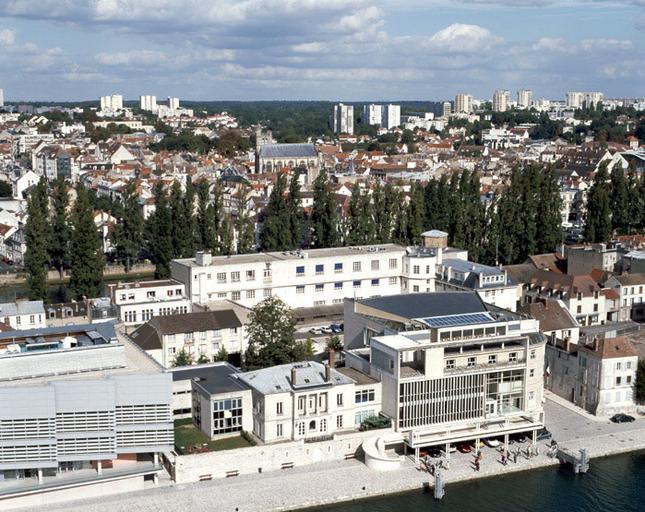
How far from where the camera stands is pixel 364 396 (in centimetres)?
2381

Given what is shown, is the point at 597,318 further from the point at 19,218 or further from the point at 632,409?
the point at 19,218

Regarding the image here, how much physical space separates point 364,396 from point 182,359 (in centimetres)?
700

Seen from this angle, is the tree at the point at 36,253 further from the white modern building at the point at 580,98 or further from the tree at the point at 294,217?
the white modern building at the point at 580,98

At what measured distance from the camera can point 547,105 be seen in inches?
7146

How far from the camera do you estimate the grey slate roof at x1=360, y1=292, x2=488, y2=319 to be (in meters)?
26.4

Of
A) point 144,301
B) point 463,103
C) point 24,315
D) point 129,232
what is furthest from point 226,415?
point 463,103

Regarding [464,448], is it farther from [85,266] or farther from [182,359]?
[85,266]

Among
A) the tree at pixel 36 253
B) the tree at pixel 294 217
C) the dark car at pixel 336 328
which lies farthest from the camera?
the tree at pixel 294 217

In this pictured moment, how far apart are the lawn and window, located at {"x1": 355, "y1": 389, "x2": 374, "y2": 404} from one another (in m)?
3.01

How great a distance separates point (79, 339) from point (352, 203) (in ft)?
70.1

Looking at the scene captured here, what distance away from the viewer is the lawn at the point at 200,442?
22.7 metres

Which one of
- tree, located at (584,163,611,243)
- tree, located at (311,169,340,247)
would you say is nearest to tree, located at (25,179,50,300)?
tree, located at (311,169,340,247)

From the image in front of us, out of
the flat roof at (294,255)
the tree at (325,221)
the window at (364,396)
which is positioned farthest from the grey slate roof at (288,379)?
the tree at (325,221)

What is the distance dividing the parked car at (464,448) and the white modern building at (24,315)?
14.1 meters
